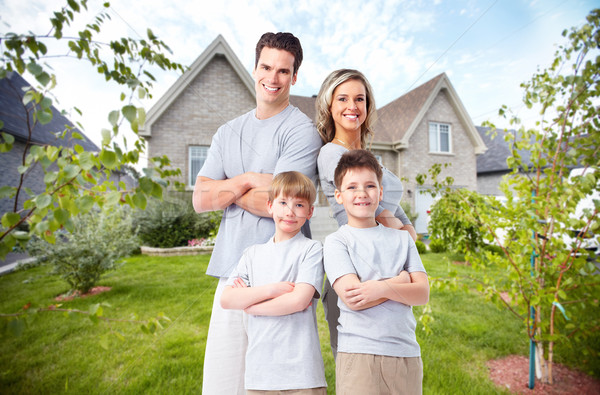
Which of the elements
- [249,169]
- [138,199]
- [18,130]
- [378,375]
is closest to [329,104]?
[249,169]

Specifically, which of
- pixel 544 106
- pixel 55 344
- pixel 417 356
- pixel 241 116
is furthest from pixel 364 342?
pixel 55 344

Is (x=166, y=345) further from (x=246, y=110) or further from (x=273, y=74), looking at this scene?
(x=273, y=74)

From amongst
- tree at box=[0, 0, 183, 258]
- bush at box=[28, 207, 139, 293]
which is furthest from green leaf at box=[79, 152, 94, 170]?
bush at box=[28, 207, 139, 293]

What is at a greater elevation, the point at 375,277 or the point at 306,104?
the point at 306,104

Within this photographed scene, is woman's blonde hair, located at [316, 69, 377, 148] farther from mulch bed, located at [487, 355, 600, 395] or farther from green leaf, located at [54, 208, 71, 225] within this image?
mulch bed, located at [487, 355, 600, 395]

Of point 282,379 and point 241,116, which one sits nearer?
point 282,379

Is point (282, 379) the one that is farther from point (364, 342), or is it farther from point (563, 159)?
point (563, 159)
